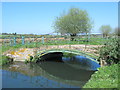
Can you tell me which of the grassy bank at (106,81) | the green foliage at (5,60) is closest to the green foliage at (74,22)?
the green foliage at (5,60)

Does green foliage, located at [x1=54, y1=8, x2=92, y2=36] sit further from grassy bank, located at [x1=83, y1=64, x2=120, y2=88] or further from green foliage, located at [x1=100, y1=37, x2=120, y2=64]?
grassy bank, located at [x1=83, y1=64, x2=120, y2=88]

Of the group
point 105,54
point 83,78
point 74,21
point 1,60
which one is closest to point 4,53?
point 1,60

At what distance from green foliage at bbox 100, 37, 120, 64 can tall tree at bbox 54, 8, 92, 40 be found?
59.9 feet

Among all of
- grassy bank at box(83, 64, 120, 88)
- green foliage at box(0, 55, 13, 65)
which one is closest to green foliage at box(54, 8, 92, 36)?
green foliage at box(0, 55, 13, 65)

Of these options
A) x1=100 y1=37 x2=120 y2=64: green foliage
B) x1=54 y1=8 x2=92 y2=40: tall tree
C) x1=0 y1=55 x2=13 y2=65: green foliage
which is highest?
x1=54 y1=8 x2=92 y2=40: tall tree

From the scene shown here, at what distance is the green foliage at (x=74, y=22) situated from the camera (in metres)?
31.5

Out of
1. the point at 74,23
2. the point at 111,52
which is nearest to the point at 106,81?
the point at 111,52

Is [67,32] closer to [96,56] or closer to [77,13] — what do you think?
[77,13]

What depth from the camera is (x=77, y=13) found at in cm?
3309

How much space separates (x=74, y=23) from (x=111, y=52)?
1990cm

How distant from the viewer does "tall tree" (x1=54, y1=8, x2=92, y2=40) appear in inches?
1241

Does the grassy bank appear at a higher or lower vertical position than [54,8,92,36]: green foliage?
lower

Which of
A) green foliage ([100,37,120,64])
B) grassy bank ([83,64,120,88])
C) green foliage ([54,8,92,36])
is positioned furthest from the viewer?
green foliage ([54,8,92,36])

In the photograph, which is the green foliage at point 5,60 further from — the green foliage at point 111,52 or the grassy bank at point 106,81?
the grassy bank at point 106,81
